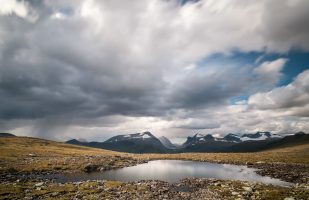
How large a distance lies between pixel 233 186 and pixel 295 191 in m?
11.2

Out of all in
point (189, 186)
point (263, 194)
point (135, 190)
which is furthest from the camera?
point (189, 186)

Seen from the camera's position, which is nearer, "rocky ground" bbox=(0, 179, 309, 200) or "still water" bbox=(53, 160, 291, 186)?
"rocky ground" bbox=(0, 179, 309, 200)

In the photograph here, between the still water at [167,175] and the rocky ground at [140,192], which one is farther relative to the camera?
the still water at [167,175]

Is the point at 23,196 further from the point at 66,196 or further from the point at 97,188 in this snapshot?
the point at 97,188

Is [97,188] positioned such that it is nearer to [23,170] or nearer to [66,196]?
[66,196]

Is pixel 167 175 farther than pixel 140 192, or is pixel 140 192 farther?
pixel 167 175

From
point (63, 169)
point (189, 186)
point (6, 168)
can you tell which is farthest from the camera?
point (63, 169)

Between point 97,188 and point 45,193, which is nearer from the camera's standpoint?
point 45,193

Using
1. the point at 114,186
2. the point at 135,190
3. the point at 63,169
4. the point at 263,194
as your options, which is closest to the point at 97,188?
the point at 114,186

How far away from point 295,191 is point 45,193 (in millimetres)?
43332

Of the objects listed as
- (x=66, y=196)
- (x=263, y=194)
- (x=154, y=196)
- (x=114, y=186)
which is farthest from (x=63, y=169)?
(x=263, y=194)

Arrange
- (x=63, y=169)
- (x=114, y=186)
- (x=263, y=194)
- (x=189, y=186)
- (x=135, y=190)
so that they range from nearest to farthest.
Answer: (x=263, y=194) → (x=135, y=190) → (x=114, y=186) → (x=189, y=186) → (x=63, y=169)

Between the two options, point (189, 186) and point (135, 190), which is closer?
point (135, 190)

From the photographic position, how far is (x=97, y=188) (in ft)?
154
